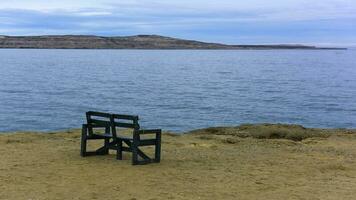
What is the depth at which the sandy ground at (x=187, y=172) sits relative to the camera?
9422 millimetres

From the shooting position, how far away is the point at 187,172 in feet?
A: 36.6

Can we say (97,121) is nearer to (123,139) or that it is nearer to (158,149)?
(123,139)

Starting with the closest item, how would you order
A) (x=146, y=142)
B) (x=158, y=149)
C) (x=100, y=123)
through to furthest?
(x=146, y=142) → (x=158, y=149) → (x=100, y=123)

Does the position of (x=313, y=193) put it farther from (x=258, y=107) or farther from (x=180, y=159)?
(x=258, y=107)

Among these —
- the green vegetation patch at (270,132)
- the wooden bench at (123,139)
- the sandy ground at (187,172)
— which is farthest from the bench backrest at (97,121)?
Result: the green vegetation patch at (270,132)

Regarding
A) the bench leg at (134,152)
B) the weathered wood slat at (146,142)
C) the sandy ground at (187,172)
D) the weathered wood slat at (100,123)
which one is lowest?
the sandy ground at (187,172)

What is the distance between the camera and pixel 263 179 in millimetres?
10586

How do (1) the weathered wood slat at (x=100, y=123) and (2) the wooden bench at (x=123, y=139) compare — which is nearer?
(2) the wooden bench at (x=123, y=139)

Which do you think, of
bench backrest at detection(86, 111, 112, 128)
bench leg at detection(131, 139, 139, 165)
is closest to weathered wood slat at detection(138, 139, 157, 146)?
bench leg at detection(131, 139, 139, 165)

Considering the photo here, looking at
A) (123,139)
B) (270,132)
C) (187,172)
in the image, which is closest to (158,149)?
(123,139)

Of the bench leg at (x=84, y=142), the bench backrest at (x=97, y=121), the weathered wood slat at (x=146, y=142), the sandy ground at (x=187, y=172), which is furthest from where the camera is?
the bench leg at (x=84, y=142)

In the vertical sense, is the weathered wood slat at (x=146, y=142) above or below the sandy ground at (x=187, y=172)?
above

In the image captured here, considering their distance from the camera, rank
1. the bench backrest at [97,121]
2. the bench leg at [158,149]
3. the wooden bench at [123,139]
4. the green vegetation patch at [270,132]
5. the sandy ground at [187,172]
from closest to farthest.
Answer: the sandy ground at [187,172]
the wooden bench at [123,139]
the bench leg at [158,149]
the bench backrest at [97,121]
the green vegetation patch at [270,132]

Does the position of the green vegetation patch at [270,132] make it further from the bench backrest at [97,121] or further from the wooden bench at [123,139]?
the bench backrest at [97,121]
